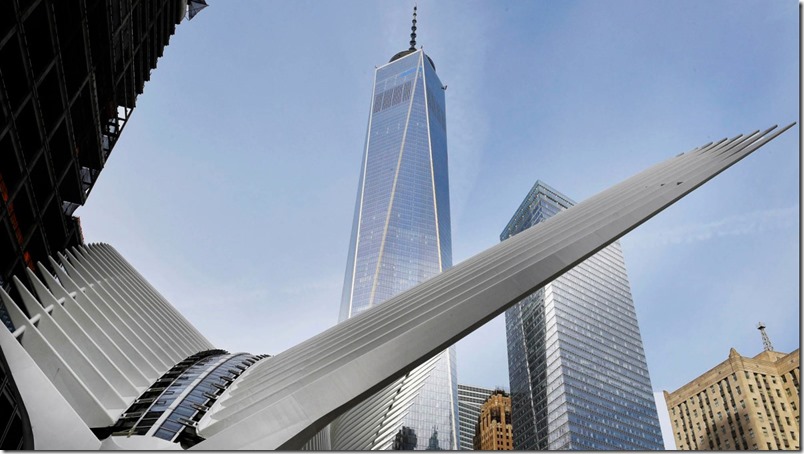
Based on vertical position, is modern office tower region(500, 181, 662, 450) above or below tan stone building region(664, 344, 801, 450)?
above

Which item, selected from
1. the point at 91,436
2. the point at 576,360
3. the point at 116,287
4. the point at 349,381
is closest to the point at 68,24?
the point at 116,287

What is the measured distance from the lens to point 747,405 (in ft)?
326

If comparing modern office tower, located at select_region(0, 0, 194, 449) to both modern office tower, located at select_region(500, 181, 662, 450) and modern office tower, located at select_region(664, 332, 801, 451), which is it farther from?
modern office tower, located at select_region(664, 332, 801, 451)

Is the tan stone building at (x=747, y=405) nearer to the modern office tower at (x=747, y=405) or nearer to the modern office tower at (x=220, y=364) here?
the modern office tower at (x=747, y=405)

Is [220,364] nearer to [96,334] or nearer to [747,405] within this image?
[96,334]

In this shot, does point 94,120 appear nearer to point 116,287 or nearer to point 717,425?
point 116,287

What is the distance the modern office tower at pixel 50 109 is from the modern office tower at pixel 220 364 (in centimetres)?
110

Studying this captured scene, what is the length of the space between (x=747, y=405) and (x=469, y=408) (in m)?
102

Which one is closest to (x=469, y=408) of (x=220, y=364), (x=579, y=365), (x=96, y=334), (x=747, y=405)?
(x=579, y=365)

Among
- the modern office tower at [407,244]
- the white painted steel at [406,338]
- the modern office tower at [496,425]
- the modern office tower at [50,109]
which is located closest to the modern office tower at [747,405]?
the modern office tower at [496,425]

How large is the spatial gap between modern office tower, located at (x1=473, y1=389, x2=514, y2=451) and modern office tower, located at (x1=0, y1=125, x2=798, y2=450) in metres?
121

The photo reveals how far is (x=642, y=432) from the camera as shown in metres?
132

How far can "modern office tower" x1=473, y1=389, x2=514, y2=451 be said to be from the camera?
13612 centimetres

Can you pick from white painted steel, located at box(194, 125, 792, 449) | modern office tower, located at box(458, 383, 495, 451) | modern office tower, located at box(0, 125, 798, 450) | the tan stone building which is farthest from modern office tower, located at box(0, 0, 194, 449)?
modern office tower, located at box(458, 383, 495, 451)
